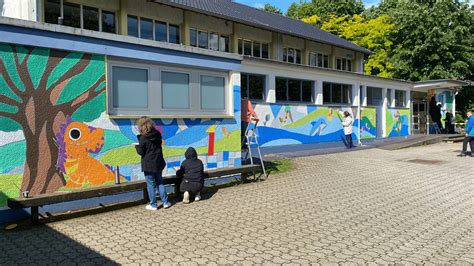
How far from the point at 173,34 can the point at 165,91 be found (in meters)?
10.1

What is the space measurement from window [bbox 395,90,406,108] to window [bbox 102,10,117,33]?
1619 centimetres

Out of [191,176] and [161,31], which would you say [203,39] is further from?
[191,176]

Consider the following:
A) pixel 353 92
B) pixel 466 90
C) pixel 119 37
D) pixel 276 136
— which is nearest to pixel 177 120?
A: pixel 119 37

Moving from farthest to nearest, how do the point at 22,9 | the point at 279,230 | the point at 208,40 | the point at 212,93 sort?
the point at 208,40 < the point at 22,9 < the point at 212,93 < the point at 279,230

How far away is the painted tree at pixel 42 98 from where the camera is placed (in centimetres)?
591

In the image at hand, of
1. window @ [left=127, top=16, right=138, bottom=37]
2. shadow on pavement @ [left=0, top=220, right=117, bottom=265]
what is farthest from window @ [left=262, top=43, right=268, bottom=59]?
shadow on pavement @ [left=0, top=220, right=117, bottom=265]

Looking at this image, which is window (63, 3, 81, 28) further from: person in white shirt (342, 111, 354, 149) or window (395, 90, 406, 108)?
window (395, 90, 406, 108)

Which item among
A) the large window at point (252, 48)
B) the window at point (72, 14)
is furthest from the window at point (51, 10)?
the large window at point (252, 48)

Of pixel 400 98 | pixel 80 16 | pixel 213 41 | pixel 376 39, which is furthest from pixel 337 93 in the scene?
pixel 376 39

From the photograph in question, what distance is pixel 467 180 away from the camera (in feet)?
34.1

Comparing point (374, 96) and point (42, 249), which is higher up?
point (374, 96)

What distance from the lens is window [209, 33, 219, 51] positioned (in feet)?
61.2

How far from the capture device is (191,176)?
7434 millimetres

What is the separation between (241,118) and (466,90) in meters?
32.6
